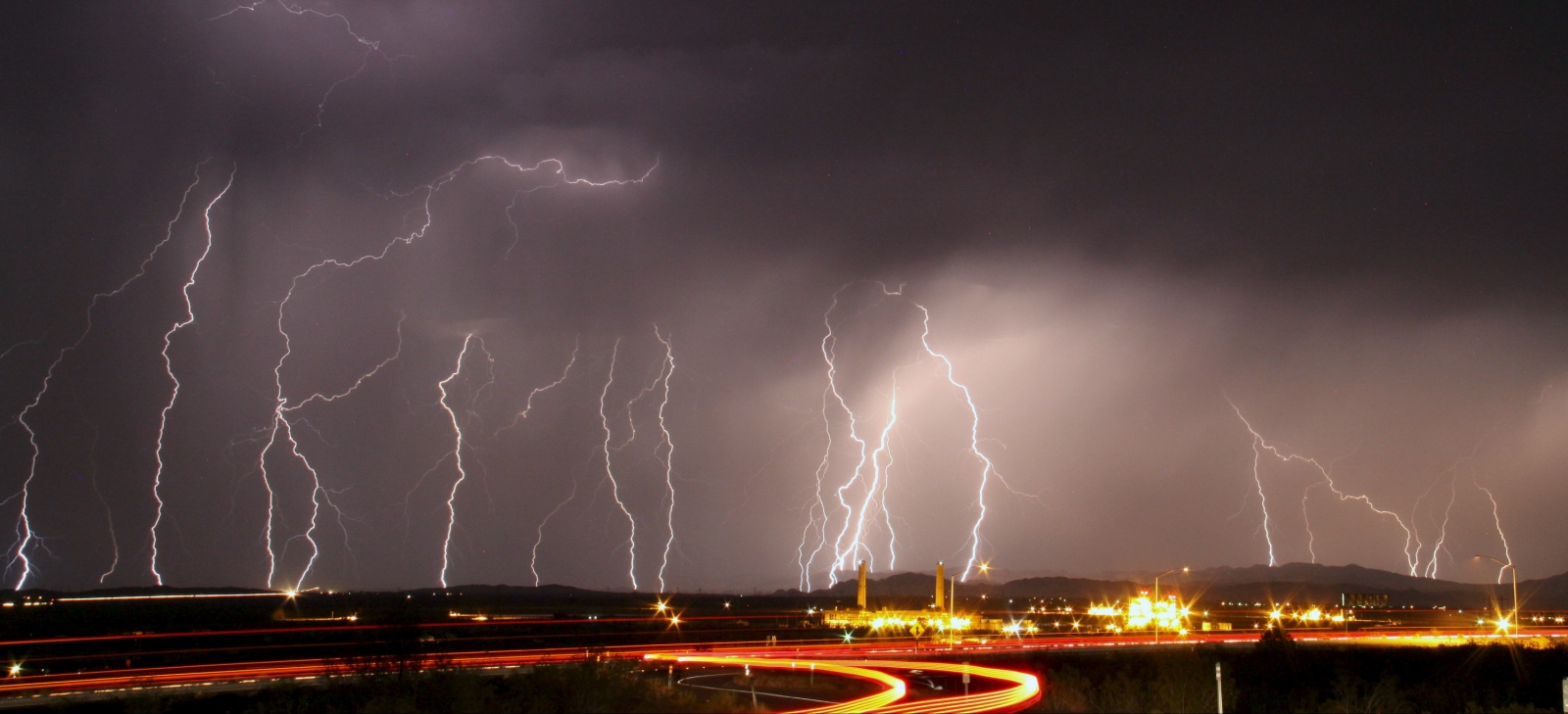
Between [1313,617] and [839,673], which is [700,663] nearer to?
[839,673]

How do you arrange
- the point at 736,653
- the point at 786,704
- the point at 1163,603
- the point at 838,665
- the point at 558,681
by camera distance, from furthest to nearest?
the point at 1163,603, the point at 736,653, the point at 838,665, the point at 786,704, the point at 558,681

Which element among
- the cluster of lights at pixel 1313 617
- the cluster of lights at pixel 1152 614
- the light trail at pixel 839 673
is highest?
the light trail at pixel 839 673

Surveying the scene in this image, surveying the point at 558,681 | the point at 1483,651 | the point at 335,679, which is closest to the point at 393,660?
the point at 335,679

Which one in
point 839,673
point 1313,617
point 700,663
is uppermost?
point 839,673

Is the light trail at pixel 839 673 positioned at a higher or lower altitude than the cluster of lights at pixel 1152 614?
higher

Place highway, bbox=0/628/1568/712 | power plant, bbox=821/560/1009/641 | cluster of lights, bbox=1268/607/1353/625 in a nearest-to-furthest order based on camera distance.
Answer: highway, bbox=0/628/1568/712
power plant, bbox=821/560/1009/641
cluster of lights, bbox=1268/607/1353/625

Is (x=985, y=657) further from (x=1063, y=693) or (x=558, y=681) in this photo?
(x=558, y=681)

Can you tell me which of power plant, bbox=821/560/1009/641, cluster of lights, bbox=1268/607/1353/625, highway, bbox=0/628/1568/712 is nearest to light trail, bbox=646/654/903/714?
highway, bbox=0/628/1568/712

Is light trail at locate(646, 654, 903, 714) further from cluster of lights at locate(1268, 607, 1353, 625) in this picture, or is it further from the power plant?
cluster of lights at locate(1268, 607, 1353, 625)

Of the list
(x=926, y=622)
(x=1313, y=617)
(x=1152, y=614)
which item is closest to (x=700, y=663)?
(x=926, y=622)

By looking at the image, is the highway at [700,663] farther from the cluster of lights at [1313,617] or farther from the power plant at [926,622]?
the cluster of lights at [1313,617]

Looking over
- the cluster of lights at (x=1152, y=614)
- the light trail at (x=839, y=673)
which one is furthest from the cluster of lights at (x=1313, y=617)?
the light trail at (x=839, y=673)
